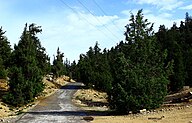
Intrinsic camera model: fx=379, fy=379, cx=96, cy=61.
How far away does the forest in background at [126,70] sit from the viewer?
37.3 m

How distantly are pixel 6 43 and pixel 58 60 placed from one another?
63673mm

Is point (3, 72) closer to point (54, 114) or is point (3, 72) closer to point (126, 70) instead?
point (54, 114)

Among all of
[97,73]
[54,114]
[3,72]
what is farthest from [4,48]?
[54,114]

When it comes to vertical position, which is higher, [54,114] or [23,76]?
[23,76]

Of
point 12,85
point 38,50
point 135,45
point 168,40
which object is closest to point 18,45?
point 12,85

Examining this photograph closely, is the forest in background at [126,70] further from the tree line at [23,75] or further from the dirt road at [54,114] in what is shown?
the dirt road at [54,114]

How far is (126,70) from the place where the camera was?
1489 inches

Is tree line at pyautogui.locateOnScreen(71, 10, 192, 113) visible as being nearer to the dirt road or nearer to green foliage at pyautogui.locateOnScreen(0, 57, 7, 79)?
the dirt road

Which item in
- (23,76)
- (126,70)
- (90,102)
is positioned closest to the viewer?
(126,70)

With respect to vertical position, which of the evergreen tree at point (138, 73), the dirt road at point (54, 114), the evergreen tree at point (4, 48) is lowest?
the dirt road at point (54, 114)

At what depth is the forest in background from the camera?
37.3 metres

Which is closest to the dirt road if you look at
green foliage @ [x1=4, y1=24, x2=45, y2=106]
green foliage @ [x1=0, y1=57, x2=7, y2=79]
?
green foliage @ [x1=4, y1=24, x2=45, y2=106]

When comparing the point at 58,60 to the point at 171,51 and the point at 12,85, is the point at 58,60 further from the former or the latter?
the point at 12,85

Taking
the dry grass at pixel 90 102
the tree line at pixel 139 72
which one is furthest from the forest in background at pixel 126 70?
the dry grass at pixel 90 102
